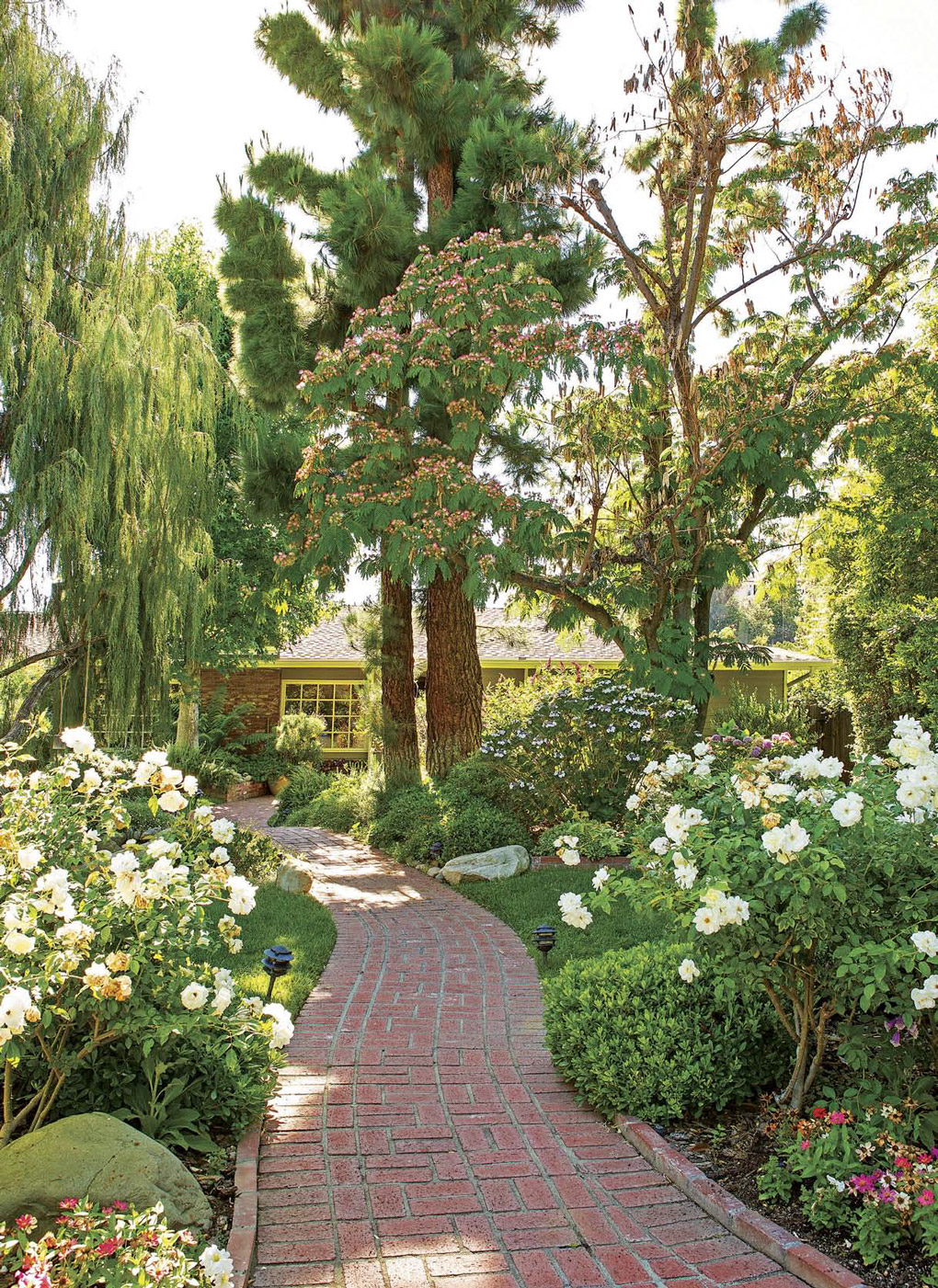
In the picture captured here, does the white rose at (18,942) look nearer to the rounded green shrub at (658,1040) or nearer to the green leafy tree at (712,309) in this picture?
the rounded green shrub at (658,1040)

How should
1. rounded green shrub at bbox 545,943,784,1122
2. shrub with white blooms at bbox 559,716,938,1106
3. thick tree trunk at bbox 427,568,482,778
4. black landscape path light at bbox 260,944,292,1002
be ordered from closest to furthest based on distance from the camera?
shrub with white blooms at bbox 559,716,938,1106
rounded green shrub at bbox 545,943,784,1122
black landscape path light at bbox 260,944,292,1002
thick tree trunk at bbox 427,568,482,778

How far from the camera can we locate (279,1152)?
11.6ft

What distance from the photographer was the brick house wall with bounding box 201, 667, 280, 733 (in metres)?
20.5

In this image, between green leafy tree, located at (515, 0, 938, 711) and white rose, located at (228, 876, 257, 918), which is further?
green leafy tree, located at (515, 0, 938, 711)

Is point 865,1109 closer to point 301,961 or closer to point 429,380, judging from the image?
point 301,961

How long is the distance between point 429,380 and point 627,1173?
7.74 m

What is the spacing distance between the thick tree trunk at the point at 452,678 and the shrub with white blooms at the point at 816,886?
797 cm

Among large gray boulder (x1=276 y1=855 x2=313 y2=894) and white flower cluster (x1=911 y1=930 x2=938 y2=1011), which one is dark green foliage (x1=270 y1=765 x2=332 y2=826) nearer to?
A: large gray boulder (x1=276 y1=855 x2=313 y2=894)

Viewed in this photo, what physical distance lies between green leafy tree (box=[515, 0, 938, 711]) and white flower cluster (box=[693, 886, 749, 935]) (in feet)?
21.5

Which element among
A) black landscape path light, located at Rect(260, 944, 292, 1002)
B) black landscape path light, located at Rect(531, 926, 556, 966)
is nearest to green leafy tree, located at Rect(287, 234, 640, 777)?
black landscape path light, located at Rect(531, 926, 556, 966)

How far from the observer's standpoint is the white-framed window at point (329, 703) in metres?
20.9

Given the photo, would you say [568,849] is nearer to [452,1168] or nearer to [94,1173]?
[452,1168]

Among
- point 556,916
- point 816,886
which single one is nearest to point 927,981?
point 816,886

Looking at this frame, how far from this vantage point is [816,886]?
10.1 feet
